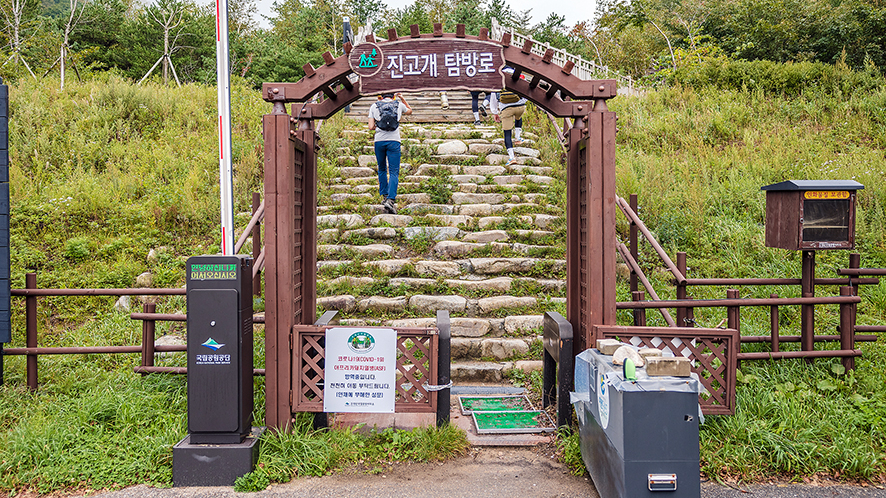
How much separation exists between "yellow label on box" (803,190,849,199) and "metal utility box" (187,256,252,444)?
5141mm

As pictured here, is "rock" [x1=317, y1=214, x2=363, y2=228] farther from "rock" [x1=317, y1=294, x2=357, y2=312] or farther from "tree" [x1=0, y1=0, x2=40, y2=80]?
"tree" [x1=0, y1=0, x2=40, y2=80]

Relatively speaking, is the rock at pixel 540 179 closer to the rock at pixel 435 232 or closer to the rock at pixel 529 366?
the rock at pixel 435 232

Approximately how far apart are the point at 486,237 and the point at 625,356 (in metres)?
4.61

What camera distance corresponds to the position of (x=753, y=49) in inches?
892

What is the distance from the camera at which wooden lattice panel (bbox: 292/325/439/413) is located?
13.9ft

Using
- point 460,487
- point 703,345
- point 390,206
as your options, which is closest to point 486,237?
point 390,206

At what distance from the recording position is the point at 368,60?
4.21 metres

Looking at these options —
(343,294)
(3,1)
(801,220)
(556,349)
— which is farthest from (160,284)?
(3,1)

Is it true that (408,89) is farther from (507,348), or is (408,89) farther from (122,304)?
(122,304)

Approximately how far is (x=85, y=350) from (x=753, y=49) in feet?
86.7

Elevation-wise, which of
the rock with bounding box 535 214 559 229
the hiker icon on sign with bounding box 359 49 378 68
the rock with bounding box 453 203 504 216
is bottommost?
the rock with bounding box 535 214 559 229

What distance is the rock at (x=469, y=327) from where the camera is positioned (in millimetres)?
6133

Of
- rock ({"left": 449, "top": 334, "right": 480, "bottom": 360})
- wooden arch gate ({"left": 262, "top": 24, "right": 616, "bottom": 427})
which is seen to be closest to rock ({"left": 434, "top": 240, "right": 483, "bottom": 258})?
rock ({"left": 449, "top": 334, "right": 480, "bottom": 360})

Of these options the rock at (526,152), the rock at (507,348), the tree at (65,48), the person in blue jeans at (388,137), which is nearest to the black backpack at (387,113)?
the person in blue jeans at (388,137)
